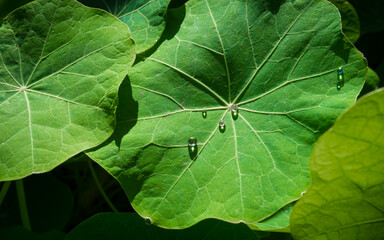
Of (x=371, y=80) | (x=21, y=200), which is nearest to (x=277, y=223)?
(x=371, y=80)

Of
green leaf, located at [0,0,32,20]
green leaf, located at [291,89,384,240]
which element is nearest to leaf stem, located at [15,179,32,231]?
green leaf, located at [0,0,32,20]

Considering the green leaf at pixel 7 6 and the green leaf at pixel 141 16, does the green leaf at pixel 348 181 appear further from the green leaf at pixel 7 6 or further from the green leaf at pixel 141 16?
the green leaf at pixel 7 6

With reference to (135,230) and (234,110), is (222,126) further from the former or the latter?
(135,230)

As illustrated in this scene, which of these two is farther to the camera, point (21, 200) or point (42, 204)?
point (42, 204)

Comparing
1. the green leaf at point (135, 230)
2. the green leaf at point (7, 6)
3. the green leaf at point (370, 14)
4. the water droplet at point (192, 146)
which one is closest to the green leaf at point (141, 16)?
the green leaf at point (7, 6)

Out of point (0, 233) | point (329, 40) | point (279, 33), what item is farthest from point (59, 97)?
point (329, 40)

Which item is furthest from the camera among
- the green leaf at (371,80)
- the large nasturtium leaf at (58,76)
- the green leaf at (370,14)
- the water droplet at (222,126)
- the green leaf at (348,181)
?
the green leaf at (370,14)

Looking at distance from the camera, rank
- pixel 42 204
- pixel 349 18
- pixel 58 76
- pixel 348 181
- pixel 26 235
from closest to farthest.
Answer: pixel 348 181
pixel 58 76
pixel 26 235
pixel 349 18
pixel 42 204

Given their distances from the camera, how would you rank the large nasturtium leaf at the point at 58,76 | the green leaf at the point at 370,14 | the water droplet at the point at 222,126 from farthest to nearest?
the green leaf at the point at 370,14
the water droplet at the point at 222,126
the large nasturtium leaf at the point at 58,76
